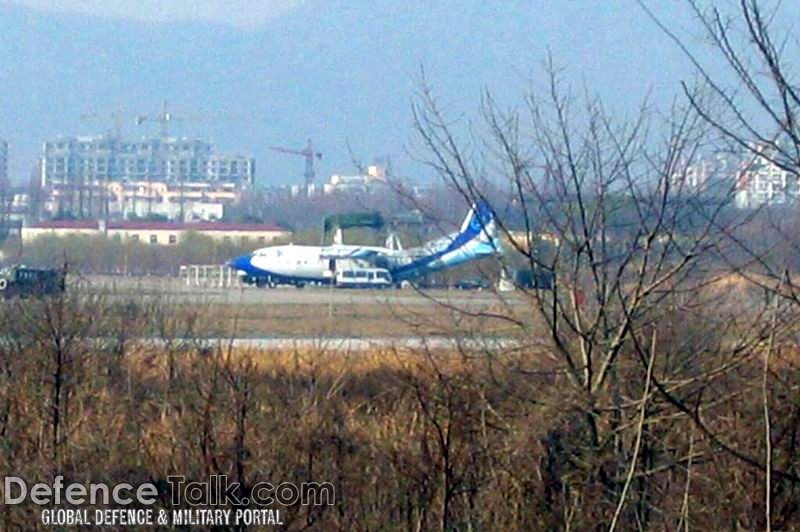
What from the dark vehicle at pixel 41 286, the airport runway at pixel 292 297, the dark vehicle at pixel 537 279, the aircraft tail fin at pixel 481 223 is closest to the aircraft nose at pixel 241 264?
the airport runway at pixel 292 297

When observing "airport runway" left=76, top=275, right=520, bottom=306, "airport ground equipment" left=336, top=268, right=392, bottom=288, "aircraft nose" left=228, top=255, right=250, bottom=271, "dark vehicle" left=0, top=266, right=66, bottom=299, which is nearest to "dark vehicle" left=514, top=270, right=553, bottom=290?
"airport runway" left=76, top=275, right=520, bottom=306

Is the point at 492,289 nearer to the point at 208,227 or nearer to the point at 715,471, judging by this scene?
the point at 715,471

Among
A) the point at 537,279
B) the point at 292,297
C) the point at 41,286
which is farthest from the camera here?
the point at 292,297

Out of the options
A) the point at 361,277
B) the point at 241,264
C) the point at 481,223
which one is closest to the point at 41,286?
the point at 481,223

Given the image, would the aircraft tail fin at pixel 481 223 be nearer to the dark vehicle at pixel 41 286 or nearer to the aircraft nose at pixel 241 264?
the dark vehicle at pixel 41 286

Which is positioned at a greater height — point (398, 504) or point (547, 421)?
point (547, 421)

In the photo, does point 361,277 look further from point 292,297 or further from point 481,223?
point 481,223

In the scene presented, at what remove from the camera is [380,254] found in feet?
190

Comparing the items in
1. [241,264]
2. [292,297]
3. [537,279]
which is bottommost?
[292,297]

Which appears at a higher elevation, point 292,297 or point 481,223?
point 481,223

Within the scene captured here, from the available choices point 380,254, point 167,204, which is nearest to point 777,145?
point 380,254

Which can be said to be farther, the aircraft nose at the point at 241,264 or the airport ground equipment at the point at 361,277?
the aircraft nose at the point at 241,264

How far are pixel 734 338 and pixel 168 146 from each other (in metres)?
176

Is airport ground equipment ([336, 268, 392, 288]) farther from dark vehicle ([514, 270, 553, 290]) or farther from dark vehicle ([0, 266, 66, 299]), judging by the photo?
dark vehicle ([514, 270, 553, 290])
